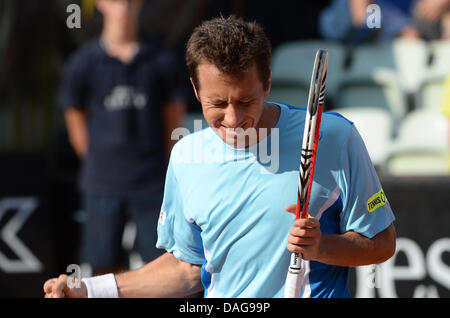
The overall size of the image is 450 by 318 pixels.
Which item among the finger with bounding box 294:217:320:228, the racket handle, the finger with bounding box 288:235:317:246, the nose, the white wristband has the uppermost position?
the nose

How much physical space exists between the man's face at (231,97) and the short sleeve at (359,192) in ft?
0.98

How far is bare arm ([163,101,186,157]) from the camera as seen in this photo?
206 inches

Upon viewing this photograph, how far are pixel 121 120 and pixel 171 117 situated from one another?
32 cm

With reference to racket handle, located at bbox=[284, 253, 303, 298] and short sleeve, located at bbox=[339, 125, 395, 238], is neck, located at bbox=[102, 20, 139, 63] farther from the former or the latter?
racket handle, located at bbox=[284, 253, 303, 298]

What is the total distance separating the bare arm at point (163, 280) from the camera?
8.61 ft

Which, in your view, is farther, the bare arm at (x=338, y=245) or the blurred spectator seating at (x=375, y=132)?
the blurred spectator seating at (x=375, y=132)

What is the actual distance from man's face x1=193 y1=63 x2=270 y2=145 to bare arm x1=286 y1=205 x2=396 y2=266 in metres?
0.29

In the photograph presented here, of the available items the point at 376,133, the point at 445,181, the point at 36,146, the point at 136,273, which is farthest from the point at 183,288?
the point at 36,146

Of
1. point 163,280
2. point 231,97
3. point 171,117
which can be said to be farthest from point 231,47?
point 171,117

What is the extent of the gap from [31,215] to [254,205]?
3.72m

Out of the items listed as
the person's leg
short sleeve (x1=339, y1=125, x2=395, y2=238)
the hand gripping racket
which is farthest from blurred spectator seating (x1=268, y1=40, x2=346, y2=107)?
the hand gripping racket

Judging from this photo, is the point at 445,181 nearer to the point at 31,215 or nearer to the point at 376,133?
the point at 376,133

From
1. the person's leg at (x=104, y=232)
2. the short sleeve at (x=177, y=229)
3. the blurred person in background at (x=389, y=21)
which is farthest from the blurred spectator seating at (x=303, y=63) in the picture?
the short sleeve at (x=177, y=229)

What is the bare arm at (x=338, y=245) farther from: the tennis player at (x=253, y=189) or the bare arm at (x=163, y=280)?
the bare arm at (x=163, y=280)
